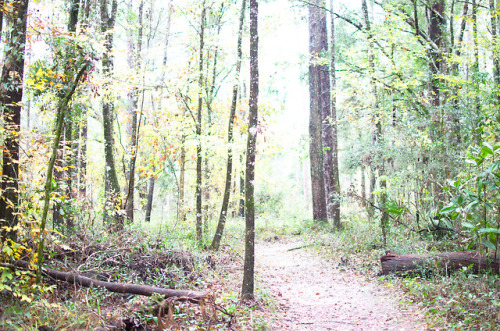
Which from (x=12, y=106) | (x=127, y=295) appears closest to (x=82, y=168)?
(x=12, y=106)

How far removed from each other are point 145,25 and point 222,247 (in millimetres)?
8729

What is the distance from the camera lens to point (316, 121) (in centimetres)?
1503

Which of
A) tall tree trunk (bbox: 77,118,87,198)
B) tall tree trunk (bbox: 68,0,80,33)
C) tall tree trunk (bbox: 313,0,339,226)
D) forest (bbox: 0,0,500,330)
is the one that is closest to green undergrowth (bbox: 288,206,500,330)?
forest (bbox: 0,0,500,330)

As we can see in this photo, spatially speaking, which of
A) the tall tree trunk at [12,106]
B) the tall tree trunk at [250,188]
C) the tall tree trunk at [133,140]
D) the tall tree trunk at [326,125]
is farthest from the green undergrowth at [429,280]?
the tall tree trunk at [12,106]

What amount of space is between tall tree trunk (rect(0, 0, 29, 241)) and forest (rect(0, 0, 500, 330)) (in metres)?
0.03

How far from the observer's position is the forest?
5.21 m

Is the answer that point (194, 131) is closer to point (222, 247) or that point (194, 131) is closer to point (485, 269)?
point (222, 247)

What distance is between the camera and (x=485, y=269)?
6.70m

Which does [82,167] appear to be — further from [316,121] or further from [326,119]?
[326,119]

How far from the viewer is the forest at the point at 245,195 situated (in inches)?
205

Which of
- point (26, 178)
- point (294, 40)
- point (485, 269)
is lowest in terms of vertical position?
point (485, 269)

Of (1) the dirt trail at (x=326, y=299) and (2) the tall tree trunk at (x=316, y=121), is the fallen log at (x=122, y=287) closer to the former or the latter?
(1) the dirt trail at (x=326, y=299)

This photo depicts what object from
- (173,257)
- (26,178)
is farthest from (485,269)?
(26,178)

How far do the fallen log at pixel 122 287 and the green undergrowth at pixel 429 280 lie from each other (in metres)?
3.71
